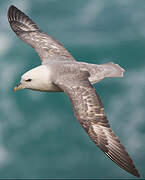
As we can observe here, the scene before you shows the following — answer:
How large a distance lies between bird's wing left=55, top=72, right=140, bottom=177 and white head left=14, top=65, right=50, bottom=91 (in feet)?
1.89

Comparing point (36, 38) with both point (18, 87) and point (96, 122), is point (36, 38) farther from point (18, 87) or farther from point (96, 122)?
point (96, 122)

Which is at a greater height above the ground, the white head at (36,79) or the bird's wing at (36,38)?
the bird's wing at (36,38)

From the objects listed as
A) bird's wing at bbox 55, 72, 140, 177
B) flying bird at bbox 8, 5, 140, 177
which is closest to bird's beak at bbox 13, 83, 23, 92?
flying bird at bbox 8, 5, 140, 177

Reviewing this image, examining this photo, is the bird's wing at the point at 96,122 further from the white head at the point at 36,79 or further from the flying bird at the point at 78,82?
the white head at the point at 36,79

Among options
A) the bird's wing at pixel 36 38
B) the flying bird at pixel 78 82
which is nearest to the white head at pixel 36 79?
the flying bird at pixel 78 82

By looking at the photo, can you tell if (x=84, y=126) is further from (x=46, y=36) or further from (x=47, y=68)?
(x=46, y=36)

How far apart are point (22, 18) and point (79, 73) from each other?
386 centimetres

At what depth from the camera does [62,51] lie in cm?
1259

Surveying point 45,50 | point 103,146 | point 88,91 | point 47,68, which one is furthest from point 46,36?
point 103,146

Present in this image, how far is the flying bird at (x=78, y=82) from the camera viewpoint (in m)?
9.89

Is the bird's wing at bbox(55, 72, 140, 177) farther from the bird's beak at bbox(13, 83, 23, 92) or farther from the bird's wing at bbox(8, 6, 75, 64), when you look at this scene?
the bird's wing at bbox(8, 6, 75, 64)

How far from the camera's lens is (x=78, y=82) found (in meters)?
10.6

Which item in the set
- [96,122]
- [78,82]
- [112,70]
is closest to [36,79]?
[78,82]

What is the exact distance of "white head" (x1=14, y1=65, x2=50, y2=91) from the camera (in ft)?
35.7
